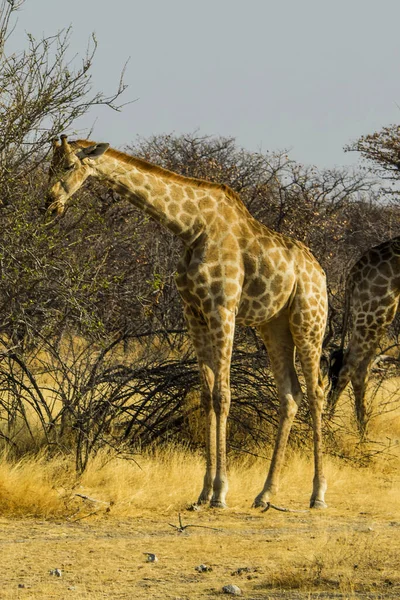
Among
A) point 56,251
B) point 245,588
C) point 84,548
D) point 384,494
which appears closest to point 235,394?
point 384,494

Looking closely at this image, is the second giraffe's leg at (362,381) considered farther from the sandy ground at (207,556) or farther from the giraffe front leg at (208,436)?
the giraffe front leg at (208,436)

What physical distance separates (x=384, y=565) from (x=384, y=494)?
271 cm

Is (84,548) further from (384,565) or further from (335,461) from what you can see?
(335,461)

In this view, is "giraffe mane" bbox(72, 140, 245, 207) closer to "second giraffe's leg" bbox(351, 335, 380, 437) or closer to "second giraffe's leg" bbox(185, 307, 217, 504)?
"second giraffe's leg" bbox(185, 307, 217, 504)

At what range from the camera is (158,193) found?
804 centimetres

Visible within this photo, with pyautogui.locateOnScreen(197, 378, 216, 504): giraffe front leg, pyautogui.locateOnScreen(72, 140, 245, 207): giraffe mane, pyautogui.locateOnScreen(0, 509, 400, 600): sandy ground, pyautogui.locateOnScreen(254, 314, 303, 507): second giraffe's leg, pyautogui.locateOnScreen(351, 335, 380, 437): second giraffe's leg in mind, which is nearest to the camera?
pyautogui.locateOnScreen(0, 509, 400, 600): sandy ground

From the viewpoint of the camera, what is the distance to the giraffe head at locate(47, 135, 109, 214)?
288 inches

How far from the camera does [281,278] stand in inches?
329

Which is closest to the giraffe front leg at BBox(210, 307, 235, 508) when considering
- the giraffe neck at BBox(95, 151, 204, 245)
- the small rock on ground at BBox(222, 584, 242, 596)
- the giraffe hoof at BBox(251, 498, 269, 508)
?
the giraffe hoof at BBox(251, 498, 269, 508)

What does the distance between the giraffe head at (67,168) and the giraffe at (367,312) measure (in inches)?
188

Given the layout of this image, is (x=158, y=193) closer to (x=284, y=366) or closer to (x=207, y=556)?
(x=284, y=366)

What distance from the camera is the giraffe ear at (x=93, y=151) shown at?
7.50 metres

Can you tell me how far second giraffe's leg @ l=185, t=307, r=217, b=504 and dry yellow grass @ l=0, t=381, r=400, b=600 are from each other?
0.86 feet

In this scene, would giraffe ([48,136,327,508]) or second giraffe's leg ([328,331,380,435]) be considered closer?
giraffe ([48,136,327,508])
